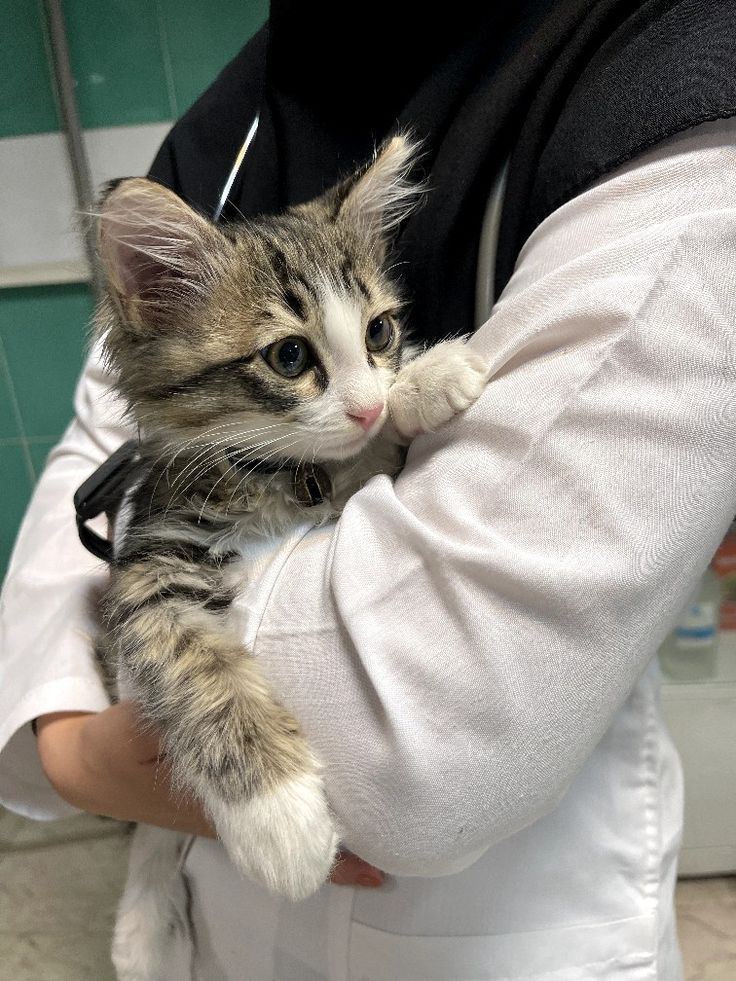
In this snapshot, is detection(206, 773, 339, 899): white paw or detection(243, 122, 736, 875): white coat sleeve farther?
detection(206, 773, 339, 899): white paw

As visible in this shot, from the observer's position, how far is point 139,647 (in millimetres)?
791

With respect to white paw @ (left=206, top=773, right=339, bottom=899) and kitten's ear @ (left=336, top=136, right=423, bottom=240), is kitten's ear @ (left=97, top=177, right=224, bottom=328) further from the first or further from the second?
white paw @ (left=206, top=773, right=339, bottom=899)

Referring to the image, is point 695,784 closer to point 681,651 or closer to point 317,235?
point 681,651

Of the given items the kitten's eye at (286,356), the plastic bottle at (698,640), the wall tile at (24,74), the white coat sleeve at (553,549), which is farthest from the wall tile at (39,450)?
the white coat sleeve at (553,549)

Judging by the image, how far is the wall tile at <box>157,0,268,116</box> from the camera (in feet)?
6.48

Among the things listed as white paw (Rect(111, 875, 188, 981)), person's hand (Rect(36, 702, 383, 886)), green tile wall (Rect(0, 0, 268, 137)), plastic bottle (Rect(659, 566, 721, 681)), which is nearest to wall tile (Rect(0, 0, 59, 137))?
green tile wall (Rect(0, 0, 268, 137))

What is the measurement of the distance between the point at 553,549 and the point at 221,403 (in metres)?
0.48

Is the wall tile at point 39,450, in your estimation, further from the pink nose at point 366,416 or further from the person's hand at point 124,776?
the pink nose at point 366,416

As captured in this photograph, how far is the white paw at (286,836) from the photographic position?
601 mm

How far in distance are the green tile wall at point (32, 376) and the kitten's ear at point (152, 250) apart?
1.40m

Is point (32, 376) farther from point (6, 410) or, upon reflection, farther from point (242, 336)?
point (242, 336)

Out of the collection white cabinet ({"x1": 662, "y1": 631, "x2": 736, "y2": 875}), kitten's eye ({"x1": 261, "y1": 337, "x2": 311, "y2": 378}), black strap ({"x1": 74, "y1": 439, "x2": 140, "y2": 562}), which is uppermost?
kitten's eye ({"x1": 261, "y1": 337, "x2": 311, "y2": 378})

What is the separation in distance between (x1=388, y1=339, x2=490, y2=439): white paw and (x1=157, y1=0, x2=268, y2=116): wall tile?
5.41 ft

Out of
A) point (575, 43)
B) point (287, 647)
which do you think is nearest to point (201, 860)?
point (287, 647)
